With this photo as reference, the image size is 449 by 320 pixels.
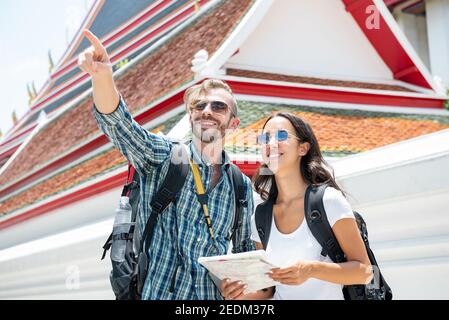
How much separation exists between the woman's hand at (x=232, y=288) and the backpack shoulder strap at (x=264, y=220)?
196 millimetres

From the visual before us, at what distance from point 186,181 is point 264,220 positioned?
327mm

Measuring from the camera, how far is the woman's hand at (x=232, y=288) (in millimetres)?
2197

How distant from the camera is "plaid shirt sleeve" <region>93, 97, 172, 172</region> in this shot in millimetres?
2203

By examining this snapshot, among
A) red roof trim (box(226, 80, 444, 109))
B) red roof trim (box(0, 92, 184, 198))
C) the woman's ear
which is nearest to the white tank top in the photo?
the woman's ear

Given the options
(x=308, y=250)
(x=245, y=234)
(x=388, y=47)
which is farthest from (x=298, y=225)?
(x=388, y=47)

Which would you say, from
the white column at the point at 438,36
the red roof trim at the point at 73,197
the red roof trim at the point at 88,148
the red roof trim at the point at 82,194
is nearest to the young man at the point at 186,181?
the red roof trim at the point at 82,194

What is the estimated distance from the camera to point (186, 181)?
2.32 m

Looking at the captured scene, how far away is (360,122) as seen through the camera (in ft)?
20.8

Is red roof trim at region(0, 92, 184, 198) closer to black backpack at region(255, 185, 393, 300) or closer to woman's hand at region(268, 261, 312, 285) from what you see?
black backpack at region(255, 185, 393, 300)

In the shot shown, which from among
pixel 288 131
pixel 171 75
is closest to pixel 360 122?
pixel 171 75

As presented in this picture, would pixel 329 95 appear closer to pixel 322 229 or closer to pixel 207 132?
pixel 207 132

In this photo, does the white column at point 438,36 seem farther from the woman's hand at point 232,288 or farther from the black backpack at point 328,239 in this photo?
the woman's hand at point 232,288
